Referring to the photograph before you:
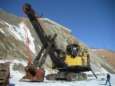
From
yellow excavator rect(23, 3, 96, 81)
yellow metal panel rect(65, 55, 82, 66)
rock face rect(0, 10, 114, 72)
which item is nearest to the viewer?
yellow excavator rect(23, 3, 96, 81)

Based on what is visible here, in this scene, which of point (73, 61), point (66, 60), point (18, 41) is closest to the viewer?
point (73, 61)

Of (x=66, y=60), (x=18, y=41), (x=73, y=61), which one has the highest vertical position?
(x=18, y=41)

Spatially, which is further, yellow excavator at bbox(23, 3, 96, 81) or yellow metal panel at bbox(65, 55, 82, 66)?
yellow metal panel at bbox(65, 55, 82, 66)

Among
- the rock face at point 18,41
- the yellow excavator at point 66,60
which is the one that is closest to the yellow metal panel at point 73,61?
the yellow excavator at point 66,60

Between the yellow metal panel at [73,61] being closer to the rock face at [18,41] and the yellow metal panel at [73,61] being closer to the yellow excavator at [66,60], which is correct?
the yellow excavator at [66,60]

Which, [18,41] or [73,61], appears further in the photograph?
[18,41]

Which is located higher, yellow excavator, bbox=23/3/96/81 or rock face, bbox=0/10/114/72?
rock face, bbox=0/10/114/72

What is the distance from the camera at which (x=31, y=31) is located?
72.1 metres

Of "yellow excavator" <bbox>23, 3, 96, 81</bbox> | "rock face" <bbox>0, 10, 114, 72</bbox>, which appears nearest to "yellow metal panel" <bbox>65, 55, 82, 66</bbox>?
"yellow excavator" <bbox>23, 3, 96, 81</bbox>

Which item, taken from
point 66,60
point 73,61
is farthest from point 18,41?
point 73,61

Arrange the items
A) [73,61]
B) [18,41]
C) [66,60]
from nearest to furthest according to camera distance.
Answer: [73,61], [66,60], [18,41]

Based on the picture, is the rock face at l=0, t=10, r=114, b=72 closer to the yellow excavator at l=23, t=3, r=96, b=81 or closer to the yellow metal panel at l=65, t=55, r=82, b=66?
the yellow excavator at l=23, t=3, r=96, b=81

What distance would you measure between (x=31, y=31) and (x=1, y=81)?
178 ft

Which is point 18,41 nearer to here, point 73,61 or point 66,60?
point 66,60
